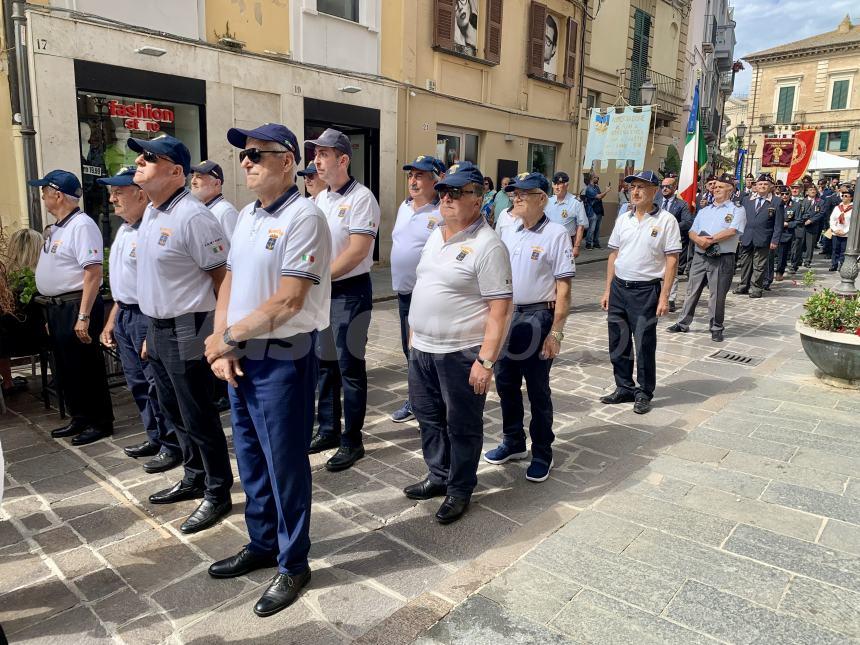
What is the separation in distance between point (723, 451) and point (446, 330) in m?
2.63

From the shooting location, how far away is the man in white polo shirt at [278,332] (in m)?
2.79

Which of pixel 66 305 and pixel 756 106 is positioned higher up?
pixel 756 106

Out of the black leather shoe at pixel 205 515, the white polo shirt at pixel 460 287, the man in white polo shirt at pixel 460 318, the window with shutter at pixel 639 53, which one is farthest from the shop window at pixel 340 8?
the window with shutter at pixel 639 53

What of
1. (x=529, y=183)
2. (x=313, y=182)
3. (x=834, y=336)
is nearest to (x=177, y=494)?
(x=313, y=182)

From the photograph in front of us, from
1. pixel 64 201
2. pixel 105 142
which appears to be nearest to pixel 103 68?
pixel 105 142

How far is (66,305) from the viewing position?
4.70 meters

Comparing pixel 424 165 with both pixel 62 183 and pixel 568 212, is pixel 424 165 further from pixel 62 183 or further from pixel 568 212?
pixel 568 212

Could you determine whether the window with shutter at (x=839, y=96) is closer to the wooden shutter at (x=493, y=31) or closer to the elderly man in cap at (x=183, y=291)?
the wooden shutter at (x=493, y=31)

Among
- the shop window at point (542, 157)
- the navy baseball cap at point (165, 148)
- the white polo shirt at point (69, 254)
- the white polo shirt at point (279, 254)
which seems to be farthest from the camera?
the shop window at point (542, 157)

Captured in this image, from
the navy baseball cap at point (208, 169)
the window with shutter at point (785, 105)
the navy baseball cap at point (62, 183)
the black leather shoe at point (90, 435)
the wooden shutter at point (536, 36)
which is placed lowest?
the black leather shoe at point (90, 435)

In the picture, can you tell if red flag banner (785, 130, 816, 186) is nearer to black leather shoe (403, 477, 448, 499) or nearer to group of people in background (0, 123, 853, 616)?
group of people in background (0, 123, 853, 616)

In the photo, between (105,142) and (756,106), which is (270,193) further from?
(756,106)

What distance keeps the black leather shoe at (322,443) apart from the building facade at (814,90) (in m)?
53.4

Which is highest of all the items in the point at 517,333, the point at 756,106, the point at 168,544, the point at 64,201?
the point at 756,106
